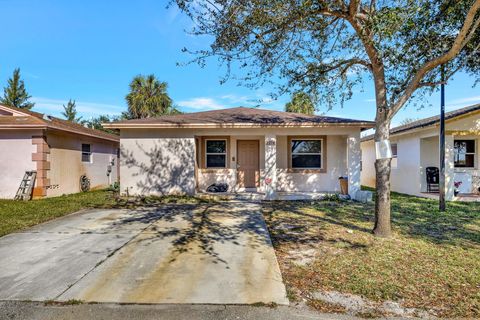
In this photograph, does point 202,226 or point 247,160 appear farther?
point 247,160

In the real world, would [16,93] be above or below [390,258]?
above

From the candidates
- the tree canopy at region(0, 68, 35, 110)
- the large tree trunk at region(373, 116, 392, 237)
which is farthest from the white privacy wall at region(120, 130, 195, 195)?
the tree canopy at region(0, 68, 35, 110)

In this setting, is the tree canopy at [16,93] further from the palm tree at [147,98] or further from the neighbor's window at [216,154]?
the neighbor's window at [216,154]

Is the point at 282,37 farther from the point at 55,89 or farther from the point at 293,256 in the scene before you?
the point at 55,89

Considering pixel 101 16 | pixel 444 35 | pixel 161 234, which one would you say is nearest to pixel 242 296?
pixel 161 234

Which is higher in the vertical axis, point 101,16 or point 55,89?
point 55,89

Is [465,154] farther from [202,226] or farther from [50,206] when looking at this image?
[50,206]

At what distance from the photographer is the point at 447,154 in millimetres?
10398

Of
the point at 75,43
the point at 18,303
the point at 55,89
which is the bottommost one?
the point at 18,303

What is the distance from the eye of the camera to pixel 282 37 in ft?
20.0

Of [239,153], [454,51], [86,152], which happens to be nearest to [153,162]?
[239,153]

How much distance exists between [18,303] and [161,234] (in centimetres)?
285

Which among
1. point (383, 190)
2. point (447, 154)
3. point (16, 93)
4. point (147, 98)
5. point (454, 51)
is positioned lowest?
point (383, 190)

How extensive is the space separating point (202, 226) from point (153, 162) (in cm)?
535
